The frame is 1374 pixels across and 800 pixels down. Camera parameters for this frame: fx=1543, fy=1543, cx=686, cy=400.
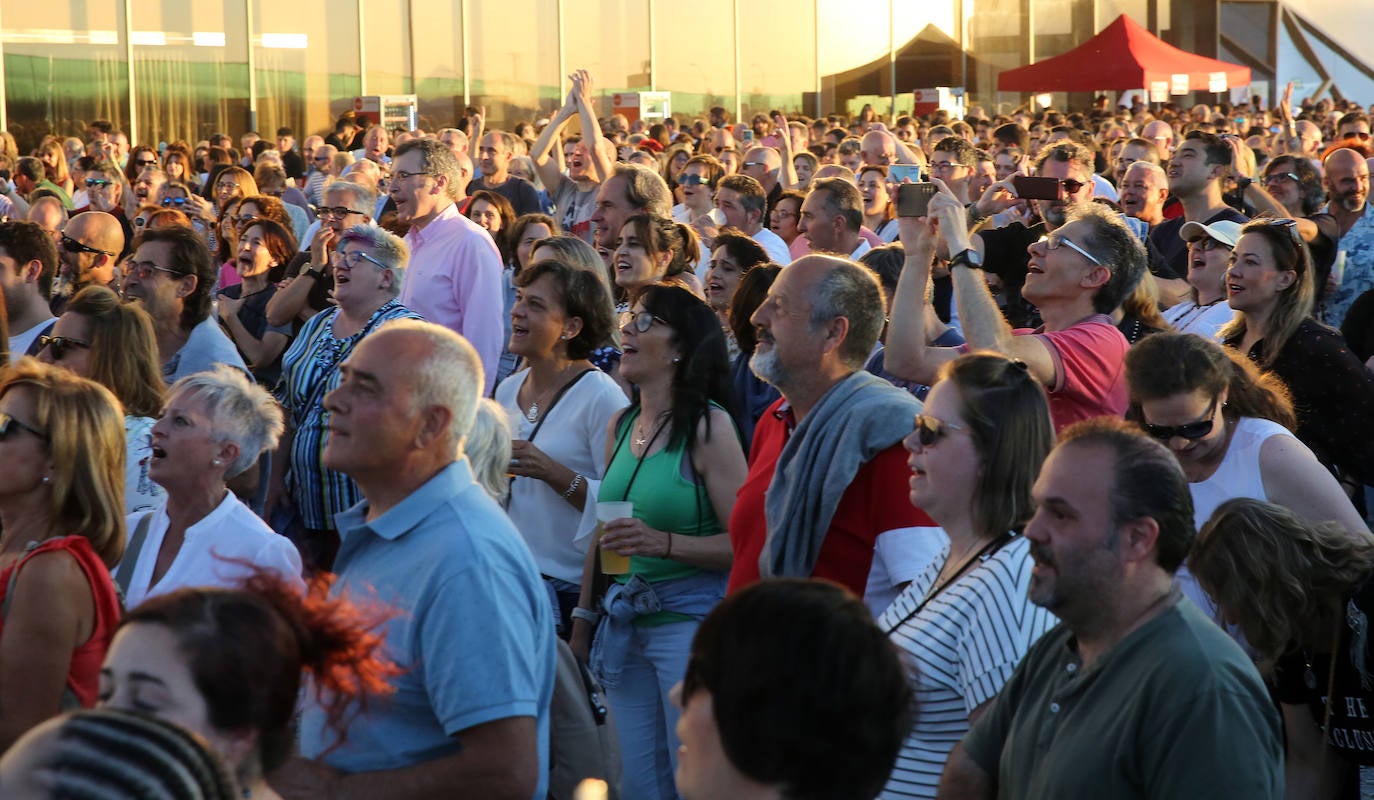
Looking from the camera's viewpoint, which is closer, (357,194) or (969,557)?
(969,557)

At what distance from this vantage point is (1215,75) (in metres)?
24.5

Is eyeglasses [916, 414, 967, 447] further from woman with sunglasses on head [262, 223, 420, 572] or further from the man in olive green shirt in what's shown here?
woman with sunglasses on head [262, 223, 420, 572]

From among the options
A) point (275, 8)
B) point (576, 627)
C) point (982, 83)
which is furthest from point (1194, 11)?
point (576, 627)

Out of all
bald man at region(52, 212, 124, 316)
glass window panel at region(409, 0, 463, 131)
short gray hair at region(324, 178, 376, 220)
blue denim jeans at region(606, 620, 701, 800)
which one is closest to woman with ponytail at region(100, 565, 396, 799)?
blue denim jeans at region(606, 620, 701, 800)

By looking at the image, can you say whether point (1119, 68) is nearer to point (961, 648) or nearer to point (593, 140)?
point (593, 140)

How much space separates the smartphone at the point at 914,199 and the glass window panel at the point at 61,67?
21319mm

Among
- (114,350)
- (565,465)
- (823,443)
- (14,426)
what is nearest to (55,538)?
(14,426)

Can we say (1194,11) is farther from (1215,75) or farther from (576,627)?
(576,627)

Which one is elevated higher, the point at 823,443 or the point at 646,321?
the point at 646,321

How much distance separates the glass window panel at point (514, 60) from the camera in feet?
88.0

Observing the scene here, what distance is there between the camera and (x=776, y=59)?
29.9 m

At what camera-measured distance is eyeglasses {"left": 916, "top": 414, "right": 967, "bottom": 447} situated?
307cm

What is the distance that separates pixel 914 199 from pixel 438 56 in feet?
75.2

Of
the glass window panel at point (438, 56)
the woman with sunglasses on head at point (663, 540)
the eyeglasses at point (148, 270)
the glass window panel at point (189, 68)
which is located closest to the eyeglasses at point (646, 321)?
the woman with sunglasses on head at point (663, 540)
